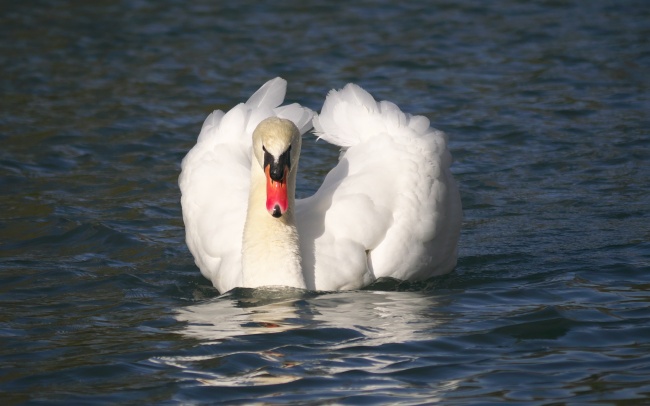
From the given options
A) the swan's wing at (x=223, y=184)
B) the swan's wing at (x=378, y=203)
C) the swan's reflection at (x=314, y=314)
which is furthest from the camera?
the swan's wing at (x=223, y=184)

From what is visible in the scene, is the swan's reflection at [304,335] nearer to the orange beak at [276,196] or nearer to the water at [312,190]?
the water at [312,190]

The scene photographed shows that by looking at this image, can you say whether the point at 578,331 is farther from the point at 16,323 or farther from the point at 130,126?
the point at 130,126

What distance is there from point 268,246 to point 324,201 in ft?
2.38

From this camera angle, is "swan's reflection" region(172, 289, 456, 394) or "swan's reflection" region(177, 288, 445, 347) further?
"swan's reflection" region(177, 288, 445, 347)

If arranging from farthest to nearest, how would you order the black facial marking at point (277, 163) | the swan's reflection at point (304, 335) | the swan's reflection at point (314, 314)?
the black facial marking at point (277, 163)
the swan's reflection at point (314, 314)
the swan's reflection at point (304, 335)

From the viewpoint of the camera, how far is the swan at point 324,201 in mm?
8242

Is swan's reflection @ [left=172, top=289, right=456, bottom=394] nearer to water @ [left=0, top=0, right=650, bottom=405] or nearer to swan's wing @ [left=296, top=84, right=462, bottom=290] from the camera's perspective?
water @ [left=0, top=0, right=650, bottom=405]

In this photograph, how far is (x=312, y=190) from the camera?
11930mm

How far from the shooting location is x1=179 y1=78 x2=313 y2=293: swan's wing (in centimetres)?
877

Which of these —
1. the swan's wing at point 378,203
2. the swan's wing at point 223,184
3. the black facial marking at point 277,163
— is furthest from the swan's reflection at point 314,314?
the black facial marking at point 277,163

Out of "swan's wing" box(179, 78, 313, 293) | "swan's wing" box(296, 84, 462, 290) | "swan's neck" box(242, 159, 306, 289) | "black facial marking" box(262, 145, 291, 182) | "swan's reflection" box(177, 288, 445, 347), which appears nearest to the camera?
"swan's reflection" box(177, 288, 445, 347)

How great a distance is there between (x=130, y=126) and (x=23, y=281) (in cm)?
507

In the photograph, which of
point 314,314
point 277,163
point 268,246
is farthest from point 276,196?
point 314,314

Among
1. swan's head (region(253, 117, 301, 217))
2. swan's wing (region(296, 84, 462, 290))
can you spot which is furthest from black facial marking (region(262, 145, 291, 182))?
swan's wing (region(296, 84, 462, 290))
